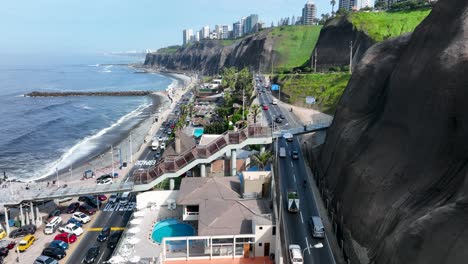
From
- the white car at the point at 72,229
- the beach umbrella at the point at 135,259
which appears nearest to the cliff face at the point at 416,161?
the beach umbrella at the point at 135,259

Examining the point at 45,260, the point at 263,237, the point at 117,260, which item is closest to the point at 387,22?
the point at 263,237

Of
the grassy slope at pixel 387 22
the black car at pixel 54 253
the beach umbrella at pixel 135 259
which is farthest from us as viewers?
the grassy slope at pixel 387 22

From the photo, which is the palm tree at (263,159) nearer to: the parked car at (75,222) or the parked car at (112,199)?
the parked car at (112,199)

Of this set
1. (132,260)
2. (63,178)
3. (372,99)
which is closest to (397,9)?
(372,99)

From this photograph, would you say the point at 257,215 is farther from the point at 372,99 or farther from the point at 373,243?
the point at 372,99

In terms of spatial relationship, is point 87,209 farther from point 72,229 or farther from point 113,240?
point 113,240

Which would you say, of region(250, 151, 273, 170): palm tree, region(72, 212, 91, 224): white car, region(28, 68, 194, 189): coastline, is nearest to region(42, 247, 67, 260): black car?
region(72, 212, 91, 224): white car

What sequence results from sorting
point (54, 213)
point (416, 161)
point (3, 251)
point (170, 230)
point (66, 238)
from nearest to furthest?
point (416, 161), point (170, 230), point (3, 251), point (66, 238), point (54, 213)
